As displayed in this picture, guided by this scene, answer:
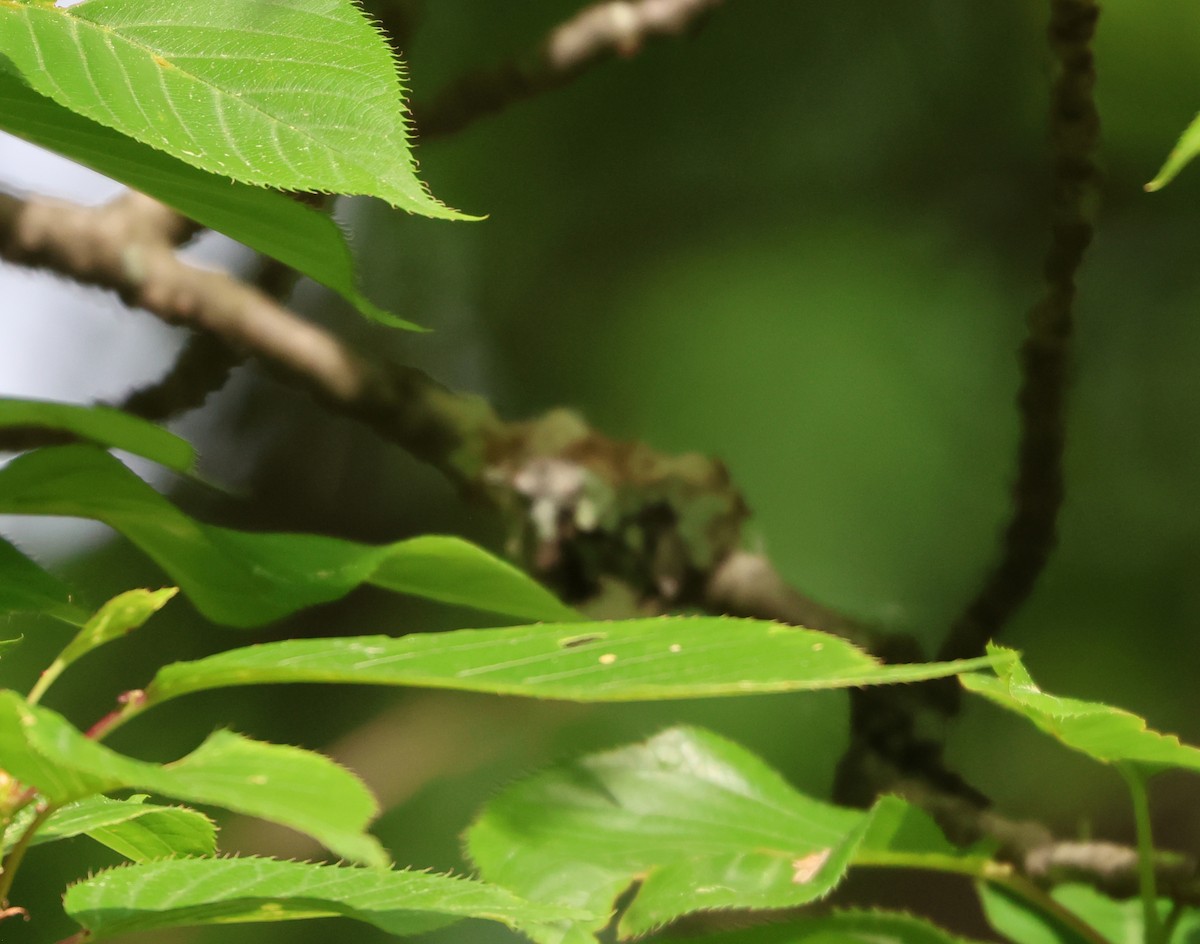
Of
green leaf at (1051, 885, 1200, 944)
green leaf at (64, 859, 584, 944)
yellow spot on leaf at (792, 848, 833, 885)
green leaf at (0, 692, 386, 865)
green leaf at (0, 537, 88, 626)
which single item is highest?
green leaf at (0, 537, 88, 626)

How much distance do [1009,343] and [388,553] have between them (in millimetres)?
492

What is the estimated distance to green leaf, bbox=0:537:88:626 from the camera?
1.08 feet

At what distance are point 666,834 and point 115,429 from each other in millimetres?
288

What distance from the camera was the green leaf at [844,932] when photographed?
42 cm

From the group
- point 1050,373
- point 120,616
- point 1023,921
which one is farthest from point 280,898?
point 1050,373

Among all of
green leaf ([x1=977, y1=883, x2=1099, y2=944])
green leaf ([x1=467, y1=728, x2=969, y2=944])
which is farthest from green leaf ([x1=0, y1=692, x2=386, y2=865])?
green leaf ([x1=977, y1=883, x2=1099, y2=944])

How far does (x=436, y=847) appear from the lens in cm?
72

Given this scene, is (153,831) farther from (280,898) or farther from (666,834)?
(666,834)

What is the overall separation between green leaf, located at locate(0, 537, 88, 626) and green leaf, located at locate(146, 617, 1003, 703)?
0.15m

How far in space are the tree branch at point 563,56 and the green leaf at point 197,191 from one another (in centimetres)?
47

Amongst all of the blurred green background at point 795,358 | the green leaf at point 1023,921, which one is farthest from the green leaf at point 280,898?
the blurred green background at point 795,358

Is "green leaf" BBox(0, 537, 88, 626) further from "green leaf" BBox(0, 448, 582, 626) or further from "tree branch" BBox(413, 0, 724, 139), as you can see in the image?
"tree branch" BBox(413, 0, 724, 139)

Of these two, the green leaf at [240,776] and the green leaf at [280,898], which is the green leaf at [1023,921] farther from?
the green leaf at [240,776]

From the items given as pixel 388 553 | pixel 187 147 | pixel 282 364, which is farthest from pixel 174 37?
pixel 282 364
